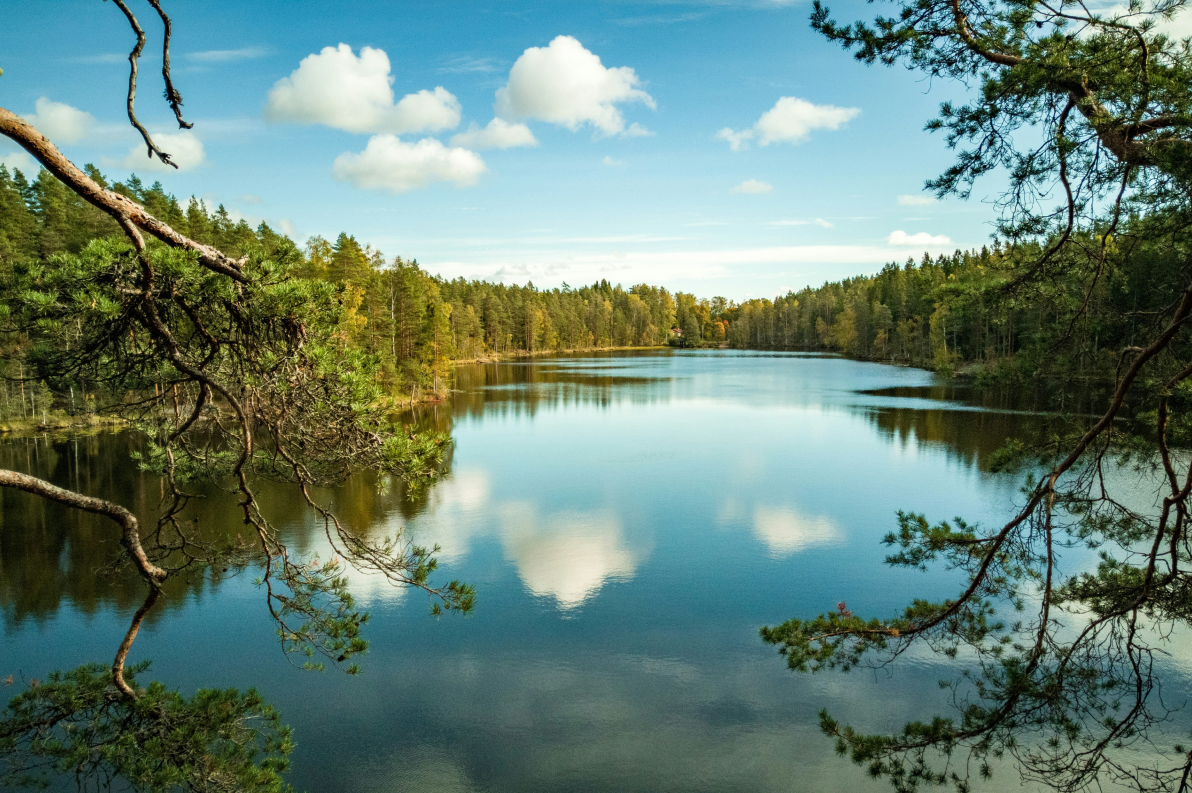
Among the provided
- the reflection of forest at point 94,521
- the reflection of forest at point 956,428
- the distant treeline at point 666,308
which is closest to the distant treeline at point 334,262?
the distant treeline at point 666,308

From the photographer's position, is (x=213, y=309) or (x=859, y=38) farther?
(x=859, y=38)

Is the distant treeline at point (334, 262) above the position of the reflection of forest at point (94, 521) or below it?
above

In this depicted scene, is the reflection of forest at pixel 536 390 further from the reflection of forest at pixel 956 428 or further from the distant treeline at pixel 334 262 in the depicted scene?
the reflection of forest at pixel 956 428

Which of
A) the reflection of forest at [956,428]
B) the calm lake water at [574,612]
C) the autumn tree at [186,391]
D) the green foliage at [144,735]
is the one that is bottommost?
the calm lake water at [574,612]

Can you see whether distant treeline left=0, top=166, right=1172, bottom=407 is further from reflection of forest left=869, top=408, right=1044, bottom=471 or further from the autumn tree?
reflection of forest left=869, top=408, right=1044, bottom=471

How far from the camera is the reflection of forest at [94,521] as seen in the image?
496 inches

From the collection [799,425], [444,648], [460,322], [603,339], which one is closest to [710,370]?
[460,322]

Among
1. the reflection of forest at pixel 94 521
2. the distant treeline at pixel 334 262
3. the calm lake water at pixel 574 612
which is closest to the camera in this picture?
the calm lake water at pixel 574 612

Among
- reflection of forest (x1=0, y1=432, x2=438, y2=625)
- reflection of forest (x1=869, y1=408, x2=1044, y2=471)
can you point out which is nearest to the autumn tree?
reflection of forest (x1=0, y1=432, x2=438, y2=625)

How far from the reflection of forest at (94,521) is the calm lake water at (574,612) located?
9cm

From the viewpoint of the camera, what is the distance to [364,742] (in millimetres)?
8734

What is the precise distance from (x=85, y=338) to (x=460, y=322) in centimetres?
6087

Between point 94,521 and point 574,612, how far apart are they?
1321 centimetres

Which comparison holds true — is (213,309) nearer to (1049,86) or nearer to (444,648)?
(1049,86)
